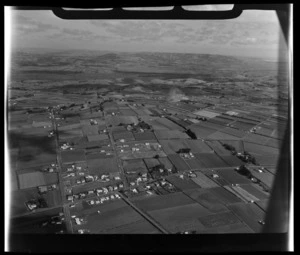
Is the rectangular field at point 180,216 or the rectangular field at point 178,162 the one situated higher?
the rectangular field at point 178,162

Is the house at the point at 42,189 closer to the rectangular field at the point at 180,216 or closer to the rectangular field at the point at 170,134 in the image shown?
the rectangular field at the point at 180,216

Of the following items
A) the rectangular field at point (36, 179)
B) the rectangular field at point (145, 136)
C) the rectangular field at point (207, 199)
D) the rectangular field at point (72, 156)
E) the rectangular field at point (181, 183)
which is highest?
the rectangular field at point (145, 136)

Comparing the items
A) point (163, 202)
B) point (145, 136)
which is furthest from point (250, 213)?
point (145, 136)

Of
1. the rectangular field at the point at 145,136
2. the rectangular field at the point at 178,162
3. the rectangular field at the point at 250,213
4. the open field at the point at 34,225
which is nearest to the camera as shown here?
the open field at the point at 34,225

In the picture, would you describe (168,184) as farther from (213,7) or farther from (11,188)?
(213,7)

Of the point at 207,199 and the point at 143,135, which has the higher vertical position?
the point at 143,135

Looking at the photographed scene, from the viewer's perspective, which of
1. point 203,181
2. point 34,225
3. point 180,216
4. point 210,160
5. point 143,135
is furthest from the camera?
point 143,135

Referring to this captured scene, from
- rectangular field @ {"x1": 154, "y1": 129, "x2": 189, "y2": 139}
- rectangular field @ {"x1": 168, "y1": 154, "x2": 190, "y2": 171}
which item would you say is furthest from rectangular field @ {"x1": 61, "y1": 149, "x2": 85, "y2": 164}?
rectangular field @ {"x1": 168, "y1": 154, "x2": 190, "y2": 171}

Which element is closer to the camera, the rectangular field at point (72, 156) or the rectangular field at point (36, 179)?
the rectangular field at point (36, 179)

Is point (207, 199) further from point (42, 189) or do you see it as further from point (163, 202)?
point (42, 189)

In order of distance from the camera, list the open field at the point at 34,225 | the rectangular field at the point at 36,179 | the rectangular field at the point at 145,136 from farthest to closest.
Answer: the rectangular field at the point at 145,136 < the rectangular field at the point at 36,179 < the open field at the point at 34,225

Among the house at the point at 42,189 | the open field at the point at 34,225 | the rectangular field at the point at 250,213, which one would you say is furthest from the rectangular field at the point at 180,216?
the house at the point at 42,189
